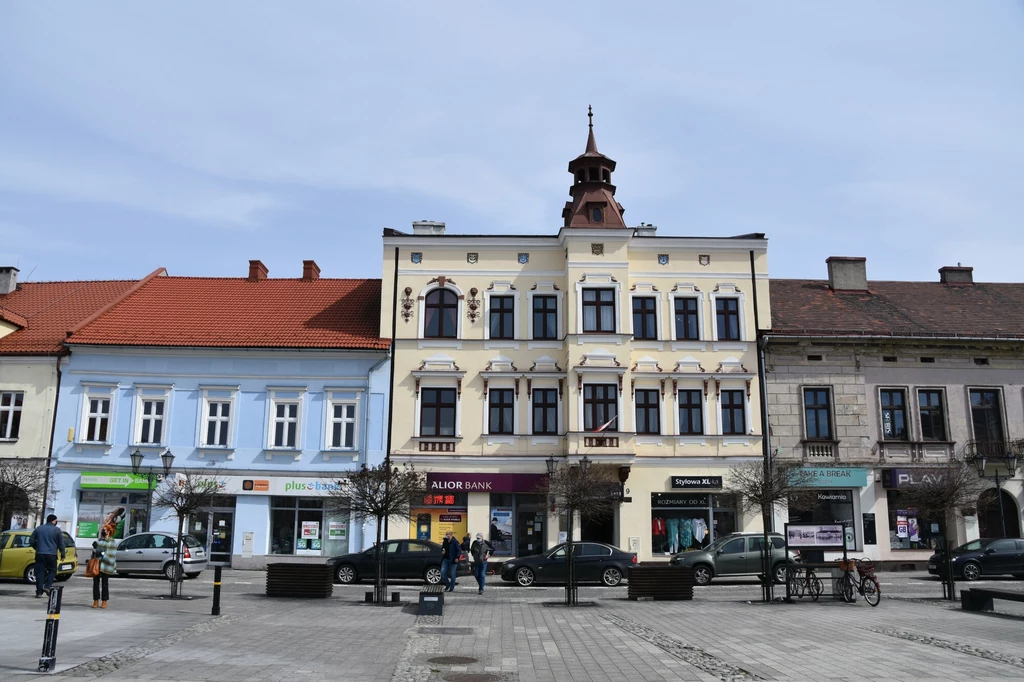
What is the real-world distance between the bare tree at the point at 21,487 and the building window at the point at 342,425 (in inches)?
400

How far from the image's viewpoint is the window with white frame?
31.6m

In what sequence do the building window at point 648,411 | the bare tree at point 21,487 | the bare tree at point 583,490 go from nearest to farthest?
1. the bare tree at point 583,490
2. the bare tree at point 21,487
3. the building window at point 648,411

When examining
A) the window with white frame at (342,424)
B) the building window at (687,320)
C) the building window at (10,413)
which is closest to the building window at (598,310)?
the building window at (687,320)

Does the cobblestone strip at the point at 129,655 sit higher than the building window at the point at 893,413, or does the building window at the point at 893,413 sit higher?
the building window at the point at 893,413

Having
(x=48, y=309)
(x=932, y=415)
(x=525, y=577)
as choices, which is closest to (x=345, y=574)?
(x=525, y=577)

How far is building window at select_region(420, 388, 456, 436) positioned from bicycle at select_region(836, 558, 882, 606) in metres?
15.5

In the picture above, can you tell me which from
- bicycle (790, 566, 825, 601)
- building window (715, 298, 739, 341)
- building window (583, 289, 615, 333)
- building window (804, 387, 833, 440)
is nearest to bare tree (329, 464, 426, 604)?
building window (583, 289, 615, 333)

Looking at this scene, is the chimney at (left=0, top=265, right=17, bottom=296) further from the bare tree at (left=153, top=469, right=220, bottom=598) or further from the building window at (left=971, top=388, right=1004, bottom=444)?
the building window at (left=971, top=388, right=1004, bottom=444)

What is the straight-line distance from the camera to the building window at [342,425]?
104ft

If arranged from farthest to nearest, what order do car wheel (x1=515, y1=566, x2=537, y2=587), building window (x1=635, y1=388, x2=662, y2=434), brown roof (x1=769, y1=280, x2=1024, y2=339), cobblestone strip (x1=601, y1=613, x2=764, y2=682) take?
brown roof (x1=769, y1=280, x2=1024, y2=339)
building window (x1=635, y1=388, x2=662, y2=434)
car wheel (x1=515, y1=566, x2=537, y2=587)
cobblestone strip (x1=601, y1=613, x2=764, y2=682)

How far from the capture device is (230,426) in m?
31.7

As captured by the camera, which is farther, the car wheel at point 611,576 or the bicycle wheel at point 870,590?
the car wheel at point 611,576

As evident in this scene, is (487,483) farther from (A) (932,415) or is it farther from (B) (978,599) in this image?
(A) (932,415)

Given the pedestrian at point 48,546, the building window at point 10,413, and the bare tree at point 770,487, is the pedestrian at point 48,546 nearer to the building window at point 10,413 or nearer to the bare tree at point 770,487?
the building window at point 10,413
